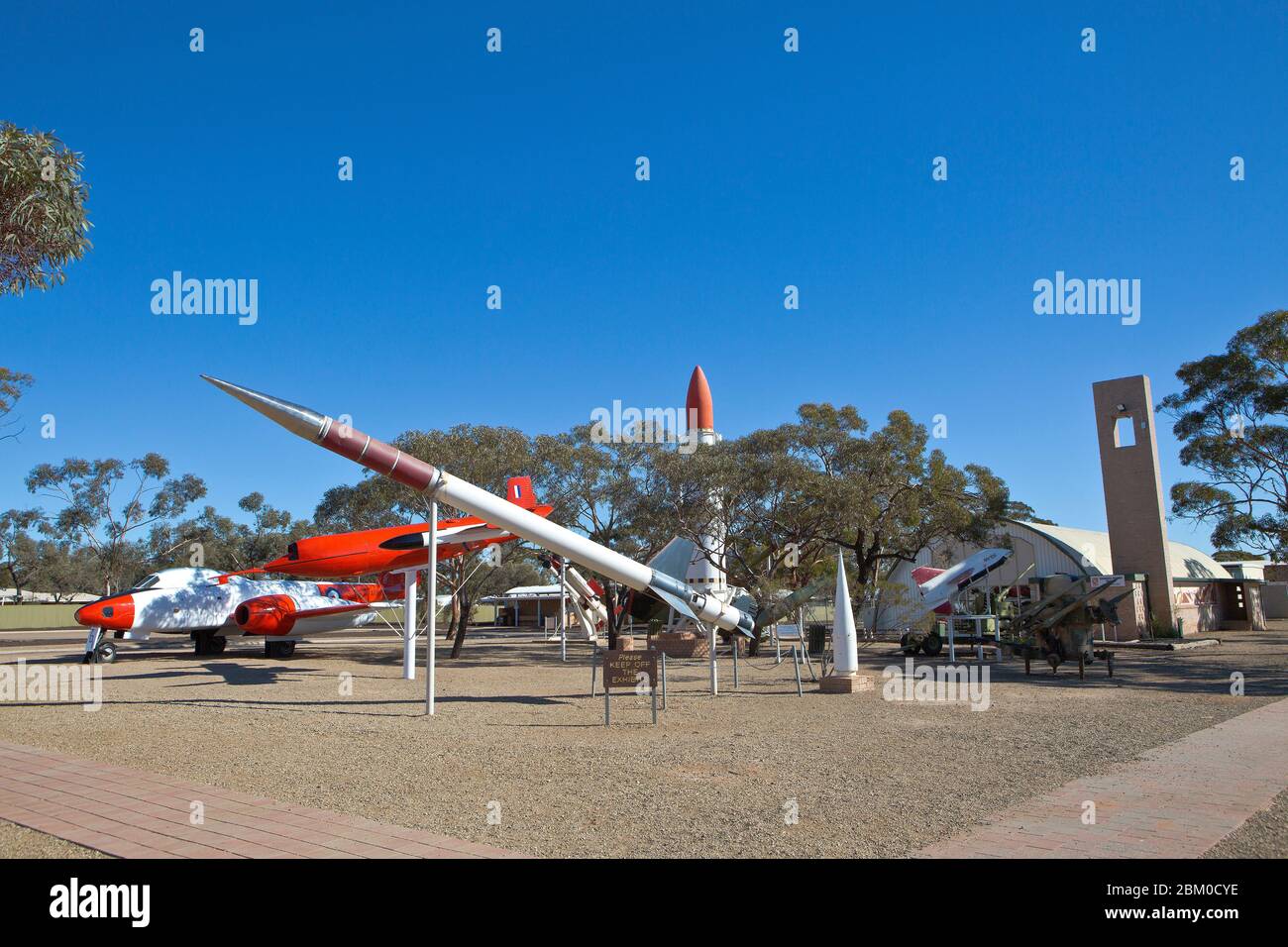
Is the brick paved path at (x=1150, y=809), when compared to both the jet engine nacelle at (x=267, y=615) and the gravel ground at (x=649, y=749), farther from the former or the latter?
the jet engine nacelle at (x=267, y=615)

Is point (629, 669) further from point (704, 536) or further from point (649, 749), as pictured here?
point (704, 536)

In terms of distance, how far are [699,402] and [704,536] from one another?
15.9 meters

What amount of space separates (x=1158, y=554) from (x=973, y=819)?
1053 inches

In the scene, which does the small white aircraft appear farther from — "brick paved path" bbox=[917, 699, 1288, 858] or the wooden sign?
"brick paved path" bbox=[917, 699, 1288, 858]

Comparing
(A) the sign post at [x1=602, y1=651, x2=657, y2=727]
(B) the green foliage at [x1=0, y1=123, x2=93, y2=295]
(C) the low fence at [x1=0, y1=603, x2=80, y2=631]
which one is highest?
(B) the green foliage at [x1=0, y1=123, x2=93, y2=295]

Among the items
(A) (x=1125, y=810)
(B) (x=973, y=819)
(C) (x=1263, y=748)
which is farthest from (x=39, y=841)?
(C) (x=1263, y=748)

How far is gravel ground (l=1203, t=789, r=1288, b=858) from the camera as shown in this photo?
5473 mm

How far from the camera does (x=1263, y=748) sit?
367 inches

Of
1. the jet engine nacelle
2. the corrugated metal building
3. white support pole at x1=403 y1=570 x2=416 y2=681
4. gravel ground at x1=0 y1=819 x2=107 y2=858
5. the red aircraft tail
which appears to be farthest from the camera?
the corrugated metal building

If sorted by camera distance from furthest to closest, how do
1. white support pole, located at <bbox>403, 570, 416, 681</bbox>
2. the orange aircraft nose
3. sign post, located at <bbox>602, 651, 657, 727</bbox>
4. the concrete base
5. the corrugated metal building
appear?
the corrugated metal building, the orange aircraft nose, white support pole, located at <bbox>403, 570, 416, 681</bbox>, the concrete base, sign post, located at <bbox>602, 651, 657, 727</bbox>

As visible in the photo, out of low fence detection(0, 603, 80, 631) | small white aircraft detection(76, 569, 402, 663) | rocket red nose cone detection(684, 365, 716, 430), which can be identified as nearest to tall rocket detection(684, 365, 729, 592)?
rocket red nose cone detection(684, 365, 716, 430)

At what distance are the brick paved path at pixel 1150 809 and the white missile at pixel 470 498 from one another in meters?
9.47

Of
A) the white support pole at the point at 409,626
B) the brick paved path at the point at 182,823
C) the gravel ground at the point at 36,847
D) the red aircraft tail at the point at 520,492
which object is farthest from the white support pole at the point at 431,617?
the gravel ground at the point at 36,847

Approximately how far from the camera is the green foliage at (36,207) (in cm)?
780
